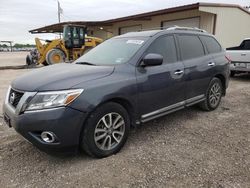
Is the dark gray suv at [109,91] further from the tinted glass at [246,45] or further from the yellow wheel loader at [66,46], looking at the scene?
the yellow wheel loader at [66,46]

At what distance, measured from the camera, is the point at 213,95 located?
5.35 m

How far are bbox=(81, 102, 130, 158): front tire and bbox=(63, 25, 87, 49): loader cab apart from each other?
12909 millimetres

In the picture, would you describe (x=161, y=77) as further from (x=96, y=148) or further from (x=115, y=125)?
(x=96, y=148)

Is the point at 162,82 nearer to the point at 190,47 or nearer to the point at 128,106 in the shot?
the point at 128,106

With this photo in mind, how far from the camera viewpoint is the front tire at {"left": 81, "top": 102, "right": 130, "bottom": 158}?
304 centimetres

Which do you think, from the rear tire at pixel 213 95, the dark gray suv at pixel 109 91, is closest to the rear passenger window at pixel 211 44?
the dark gray suv at pixel 109 91

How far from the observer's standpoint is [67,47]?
1572cm

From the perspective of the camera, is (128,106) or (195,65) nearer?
(128,106)

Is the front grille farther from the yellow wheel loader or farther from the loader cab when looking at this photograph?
the loader cab

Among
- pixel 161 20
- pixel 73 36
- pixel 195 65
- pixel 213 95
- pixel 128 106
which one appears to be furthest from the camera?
pixel 161 20

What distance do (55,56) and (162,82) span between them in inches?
502

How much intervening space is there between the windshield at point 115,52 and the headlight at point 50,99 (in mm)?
1111

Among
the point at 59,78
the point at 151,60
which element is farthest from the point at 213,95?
the point at 59,78

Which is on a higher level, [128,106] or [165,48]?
[165,48]
